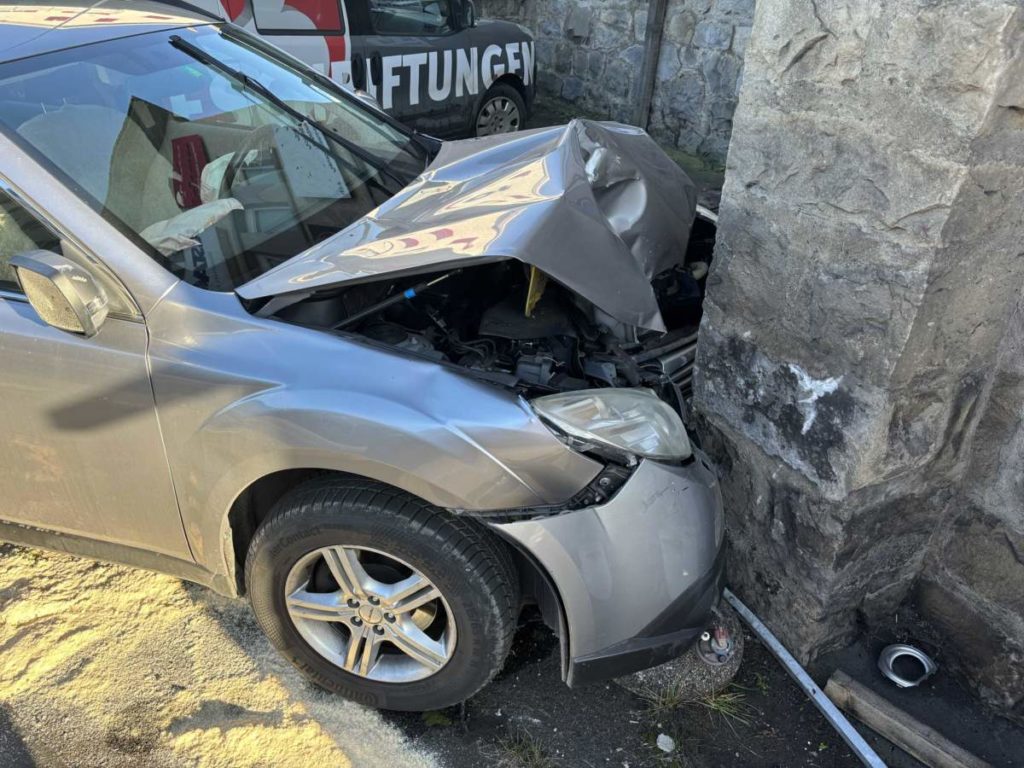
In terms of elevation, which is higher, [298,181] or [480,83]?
[298,181]

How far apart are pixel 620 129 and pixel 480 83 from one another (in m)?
4.45

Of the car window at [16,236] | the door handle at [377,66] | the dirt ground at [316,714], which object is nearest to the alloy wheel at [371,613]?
the dirt ground at [316,714]

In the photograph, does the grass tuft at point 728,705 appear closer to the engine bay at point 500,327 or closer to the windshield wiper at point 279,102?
the engine bay at point 500,327

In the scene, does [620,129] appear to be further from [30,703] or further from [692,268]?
[30,703]

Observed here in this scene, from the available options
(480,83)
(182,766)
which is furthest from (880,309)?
(480,83)

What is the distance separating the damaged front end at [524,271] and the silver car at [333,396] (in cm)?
1

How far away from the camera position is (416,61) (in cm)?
663

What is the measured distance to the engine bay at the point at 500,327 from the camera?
2148mm

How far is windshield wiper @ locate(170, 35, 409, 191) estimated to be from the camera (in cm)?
271

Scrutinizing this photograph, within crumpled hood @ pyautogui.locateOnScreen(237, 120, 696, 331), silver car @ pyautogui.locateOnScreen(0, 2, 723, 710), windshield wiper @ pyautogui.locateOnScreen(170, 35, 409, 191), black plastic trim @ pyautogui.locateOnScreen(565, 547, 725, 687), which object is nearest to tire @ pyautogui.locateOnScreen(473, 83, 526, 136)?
windshield wiper @ pyautogui.locateOnScreen(170, 35, 409, 191)

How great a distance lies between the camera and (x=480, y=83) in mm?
7227

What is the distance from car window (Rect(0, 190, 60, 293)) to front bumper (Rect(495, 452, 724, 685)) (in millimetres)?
1461

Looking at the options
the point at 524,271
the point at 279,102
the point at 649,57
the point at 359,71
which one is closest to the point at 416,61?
the point at 359,71

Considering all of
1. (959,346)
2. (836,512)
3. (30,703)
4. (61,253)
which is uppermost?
(61,253)
